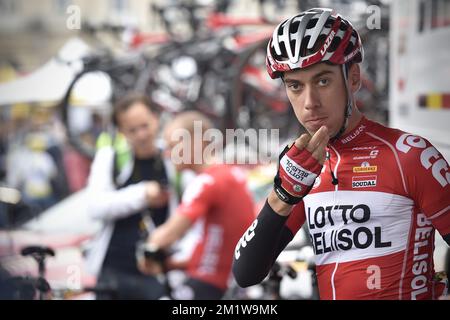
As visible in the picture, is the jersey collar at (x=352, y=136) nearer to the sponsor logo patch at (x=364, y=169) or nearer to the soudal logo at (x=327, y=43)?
the sponsor logo patch at (x=364, y=169)

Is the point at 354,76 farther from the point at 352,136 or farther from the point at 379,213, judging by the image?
the point at 379,213

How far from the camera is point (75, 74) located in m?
5.61

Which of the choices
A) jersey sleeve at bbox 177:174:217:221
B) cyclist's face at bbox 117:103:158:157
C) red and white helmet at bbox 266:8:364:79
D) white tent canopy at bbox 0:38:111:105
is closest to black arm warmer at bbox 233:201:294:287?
red and white helmet at bbox 266:8:364:79

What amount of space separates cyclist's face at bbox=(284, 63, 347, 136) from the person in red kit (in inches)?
68.7

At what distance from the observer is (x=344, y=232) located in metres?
1.94

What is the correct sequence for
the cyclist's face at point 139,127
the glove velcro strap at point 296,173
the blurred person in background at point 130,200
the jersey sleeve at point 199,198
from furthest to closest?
the cyclist's face at point 139,127, the blurred person in background at point 130,200, the jersey sleeve at point 199,198, the glove velcro strap at point 296,173

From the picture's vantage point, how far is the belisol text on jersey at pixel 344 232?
189 cm

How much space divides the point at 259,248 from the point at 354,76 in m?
0.50

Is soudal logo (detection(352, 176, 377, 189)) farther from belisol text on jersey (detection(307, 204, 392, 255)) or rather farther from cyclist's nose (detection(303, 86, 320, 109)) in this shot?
cyclist's nose (detection(303, 86, 320, 109))

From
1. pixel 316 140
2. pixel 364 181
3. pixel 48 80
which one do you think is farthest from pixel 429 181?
pixel 48 80

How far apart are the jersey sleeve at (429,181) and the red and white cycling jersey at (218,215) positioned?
180 cm

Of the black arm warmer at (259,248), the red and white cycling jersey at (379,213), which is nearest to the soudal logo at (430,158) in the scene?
the red and white cycling jersey at (379,213)

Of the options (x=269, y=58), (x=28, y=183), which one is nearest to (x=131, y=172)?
(x=269, y=58)
